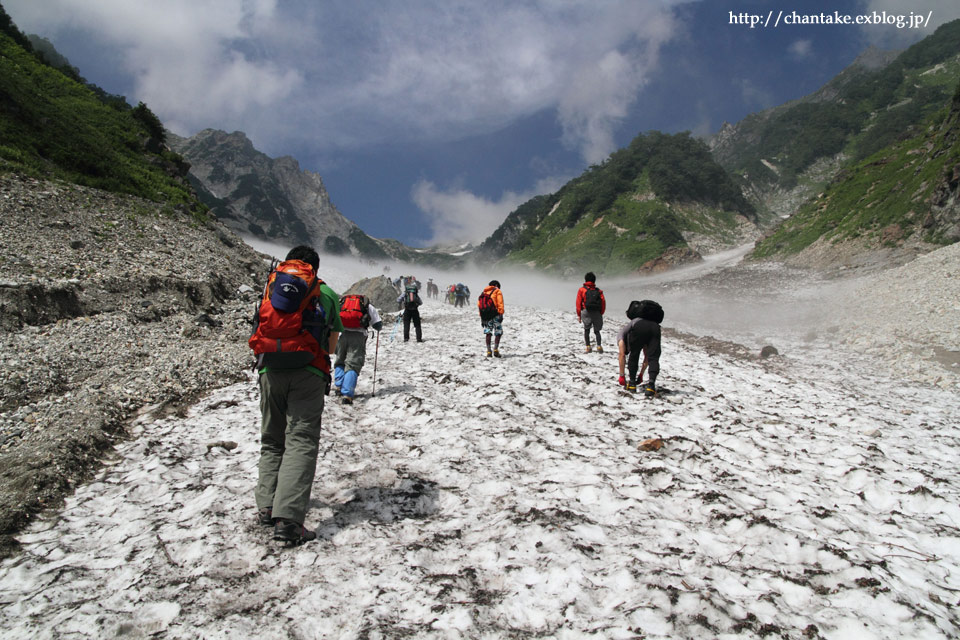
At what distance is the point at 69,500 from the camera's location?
220 inches

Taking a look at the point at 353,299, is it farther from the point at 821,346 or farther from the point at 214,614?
the point at 821,346

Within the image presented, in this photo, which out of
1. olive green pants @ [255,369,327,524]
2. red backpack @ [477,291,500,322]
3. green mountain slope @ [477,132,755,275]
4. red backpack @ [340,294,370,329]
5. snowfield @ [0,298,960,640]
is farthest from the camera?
green mountain slope @ [477,132,755,275]

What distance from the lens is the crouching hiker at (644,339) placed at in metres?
10.5

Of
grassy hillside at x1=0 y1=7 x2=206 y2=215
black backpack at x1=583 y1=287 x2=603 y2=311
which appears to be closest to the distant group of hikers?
black backpack at x1=583 y1=287 x2=603 y2=311

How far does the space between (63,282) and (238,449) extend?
457 inches

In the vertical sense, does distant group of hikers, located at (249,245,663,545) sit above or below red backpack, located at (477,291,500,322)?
below

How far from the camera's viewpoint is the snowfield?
3613 millimetres

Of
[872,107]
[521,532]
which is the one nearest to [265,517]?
[521,532]

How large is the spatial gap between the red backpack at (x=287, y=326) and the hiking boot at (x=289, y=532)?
1.66 meters

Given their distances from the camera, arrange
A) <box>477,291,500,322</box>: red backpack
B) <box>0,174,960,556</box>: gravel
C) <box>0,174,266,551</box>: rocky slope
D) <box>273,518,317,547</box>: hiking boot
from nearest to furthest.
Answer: <box>273,518,317,547</box>: hiking boot
<box>0,174,266,551</box>: rocky slope
<box>0,174,960,556</box>: gravel
<box>477,291,500,322</box>: red backpack

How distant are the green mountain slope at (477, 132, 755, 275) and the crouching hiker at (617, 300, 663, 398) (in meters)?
83.0

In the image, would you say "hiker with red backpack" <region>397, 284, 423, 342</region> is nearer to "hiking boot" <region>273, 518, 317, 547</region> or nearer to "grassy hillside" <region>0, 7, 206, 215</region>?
"hiking boot" <region>273, 518, 317, 547</region>

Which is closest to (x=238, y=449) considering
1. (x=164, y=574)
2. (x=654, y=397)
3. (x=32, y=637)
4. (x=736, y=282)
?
(x=164, y=574)

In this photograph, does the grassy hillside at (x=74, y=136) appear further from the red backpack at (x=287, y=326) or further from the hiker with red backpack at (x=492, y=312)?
the red backpack at (x=287, y=326)
